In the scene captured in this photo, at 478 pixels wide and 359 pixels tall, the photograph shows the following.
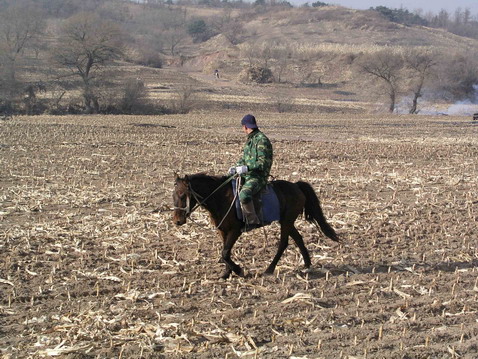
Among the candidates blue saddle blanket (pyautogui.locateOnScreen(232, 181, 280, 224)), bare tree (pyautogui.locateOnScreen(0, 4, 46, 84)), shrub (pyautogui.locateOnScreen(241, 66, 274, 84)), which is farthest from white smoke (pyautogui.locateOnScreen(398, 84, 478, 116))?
blue saddle blanket (pyautogui.locateOnScreen(232, 181, 280, 224))

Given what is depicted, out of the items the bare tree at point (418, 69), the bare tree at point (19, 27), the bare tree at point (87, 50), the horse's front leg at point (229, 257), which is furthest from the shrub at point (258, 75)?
the horse's front leg at point (229, 257)

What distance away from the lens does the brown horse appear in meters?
7.84

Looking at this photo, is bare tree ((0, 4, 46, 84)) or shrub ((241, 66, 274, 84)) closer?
bare tree ((0, 4, 46, 84))

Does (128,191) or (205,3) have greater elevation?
(205,3)

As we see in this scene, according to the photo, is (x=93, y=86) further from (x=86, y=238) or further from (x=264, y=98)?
(x=86, y=238)

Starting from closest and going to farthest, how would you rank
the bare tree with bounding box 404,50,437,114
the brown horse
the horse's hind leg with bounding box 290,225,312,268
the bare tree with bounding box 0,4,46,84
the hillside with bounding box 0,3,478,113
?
1. the brown horse
2. the horse's hind leg with bounding box 290,225,312,268
3. the hillside with bounding box 0,3,478,113
4. the bare tree with bounding box 404,50,437,114
5. the bare tree with bounding box 0,4,46,84

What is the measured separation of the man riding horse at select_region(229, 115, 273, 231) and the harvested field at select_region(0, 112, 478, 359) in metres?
0.95

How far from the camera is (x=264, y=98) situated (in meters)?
52.4

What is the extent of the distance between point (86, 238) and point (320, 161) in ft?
36.9

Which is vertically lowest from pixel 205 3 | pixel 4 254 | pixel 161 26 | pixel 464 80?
pixel 4 254

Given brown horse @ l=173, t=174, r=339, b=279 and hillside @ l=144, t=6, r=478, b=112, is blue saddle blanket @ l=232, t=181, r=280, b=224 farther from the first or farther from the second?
hillside @ l=144, t=6, r=478, b=112

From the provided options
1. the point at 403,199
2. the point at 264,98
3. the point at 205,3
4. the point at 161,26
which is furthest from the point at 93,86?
the point at 205,3

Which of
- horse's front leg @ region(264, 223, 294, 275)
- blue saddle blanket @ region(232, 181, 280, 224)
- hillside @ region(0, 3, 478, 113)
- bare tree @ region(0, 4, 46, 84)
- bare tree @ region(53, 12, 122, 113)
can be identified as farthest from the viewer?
bare tree @ region(0, 4, 46, 84)

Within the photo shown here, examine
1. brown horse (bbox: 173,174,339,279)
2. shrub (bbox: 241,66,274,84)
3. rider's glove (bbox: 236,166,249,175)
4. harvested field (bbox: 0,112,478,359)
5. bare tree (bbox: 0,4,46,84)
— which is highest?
bare tree (bbox: 0,4,46,84)
